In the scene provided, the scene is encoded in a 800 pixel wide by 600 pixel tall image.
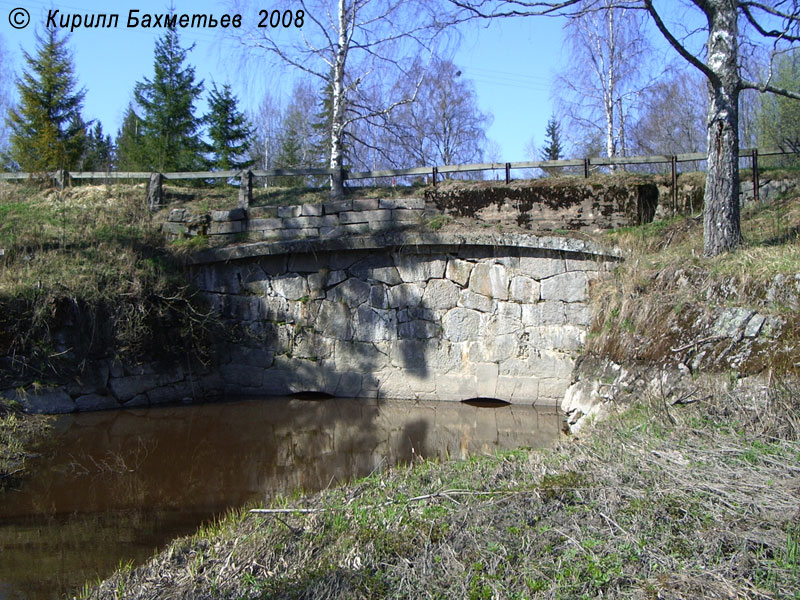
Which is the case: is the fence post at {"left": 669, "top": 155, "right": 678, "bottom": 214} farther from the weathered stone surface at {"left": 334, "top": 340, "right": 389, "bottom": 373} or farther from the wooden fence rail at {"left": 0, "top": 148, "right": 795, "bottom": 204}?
the weathered stone surface at {"left": 334, "top": 340, "right": 389, "bottom": 373}

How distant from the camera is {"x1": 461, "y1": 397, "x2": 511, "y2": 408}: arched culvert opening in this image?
34.9ft

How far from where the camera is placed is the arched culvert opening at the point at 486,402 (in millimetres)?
10633

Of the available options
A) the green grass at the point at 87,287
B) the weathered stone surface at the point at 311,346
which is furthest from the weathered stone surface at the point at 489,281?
the green grass at the point at 87,287

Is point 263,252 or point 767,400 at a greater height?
point 263,252

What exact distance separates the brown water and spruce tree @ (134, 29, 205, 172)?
32.5 ft

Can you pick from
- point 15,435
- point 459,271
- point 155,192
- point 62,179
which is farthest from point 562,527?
point 62,179

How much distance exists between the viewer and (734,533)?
A: 134 inches

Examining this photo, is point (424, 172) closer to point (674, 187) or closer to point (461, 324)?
point (461, 324)

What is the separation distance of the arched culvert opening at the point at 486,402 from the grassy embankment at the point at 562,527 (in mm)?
4780

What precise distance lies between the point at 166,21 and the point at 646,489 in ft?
34.1

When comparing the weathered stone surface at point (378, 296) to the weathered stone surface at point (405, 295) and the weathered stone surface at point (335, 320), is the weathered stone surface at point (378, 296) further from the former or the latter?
the weathered stone surface at point (335, 320)

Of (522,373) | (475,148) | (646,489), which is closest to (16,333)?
(522,373)

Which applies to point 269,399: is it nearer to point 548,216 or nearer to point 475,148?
point 548,216

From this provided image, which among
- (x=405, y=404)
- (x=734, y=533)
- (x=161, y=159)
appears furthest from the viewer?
(x=161, y=159)
